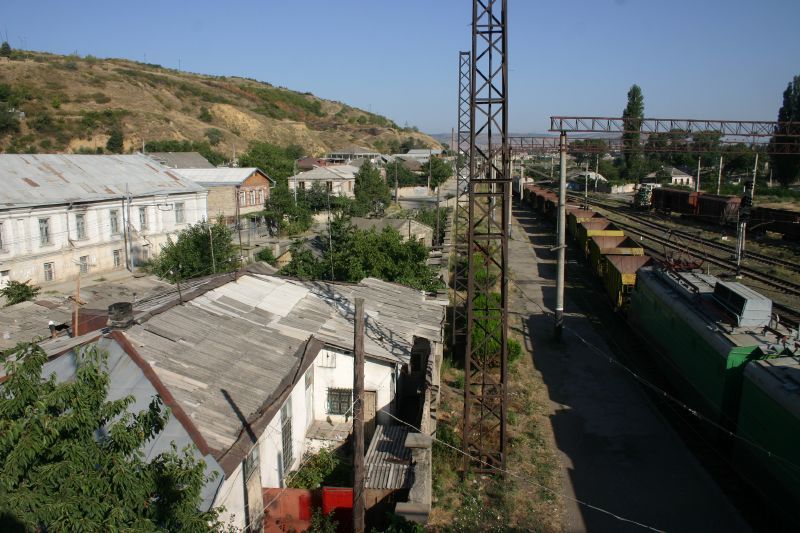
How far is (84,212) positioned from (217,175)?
1708 cm

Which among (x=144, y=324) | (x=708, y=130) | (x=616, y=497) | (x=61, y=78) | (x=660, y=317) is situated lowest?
(x=616, y=497)

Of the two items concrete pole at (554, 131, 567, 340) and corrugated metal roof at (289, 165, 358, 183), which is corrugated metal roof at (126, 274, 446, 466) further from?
corrugated metal roof at (289, 165, 358, 183)

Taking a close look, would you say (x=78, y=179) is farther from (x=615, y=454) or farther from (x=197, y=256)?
(x=615, y=454)

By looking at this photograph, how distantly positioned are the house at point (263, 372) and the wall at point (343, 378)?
0.02 metres

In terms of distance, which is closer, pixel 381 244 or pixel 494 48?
pixel 494 48

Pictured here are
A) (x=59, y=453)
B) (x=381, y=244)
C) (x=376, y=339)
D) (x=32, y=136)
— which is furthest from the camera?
(x=32, y=136)

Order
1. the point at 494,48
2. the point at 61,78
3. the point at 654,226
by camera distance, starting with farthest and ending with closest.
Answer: the point at 61,78
the point at 654,226
the point at 494,48

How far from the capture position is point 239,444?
8.45m

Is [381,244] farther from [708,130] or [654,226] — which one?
[654,226]

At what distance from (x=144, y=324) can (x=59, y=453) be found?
5.86 metres

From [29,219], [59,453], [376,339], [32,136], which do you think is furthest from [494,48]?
[32,136]

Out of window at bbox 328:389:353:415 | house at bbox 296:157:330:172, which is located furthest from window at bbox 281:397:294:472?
house at bbox 296:157:330:172

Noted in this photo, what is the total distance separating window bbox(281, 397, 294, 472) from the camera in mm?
10859

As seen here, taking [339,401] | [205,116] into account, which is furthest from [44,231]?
[205,116]
